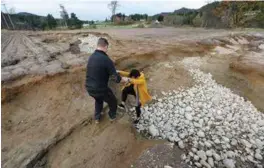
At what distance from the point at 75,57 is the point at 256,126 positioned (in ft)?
18.8

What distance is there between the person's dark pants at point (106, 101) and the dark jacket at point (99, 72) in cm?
8

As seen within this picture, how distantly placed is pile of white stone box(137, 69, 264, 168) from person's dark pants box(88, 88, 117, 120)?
671 mm

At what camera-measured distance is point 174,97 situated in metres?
5.29

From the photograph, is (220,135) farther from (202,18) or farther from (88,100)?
(202,18)

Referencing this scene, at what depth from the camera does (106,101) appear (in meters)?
3.52

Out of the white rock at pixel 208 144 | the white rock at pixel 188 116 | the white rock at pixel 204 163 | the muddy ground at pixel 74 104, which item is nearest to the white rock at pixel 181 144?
the muddy ground at pixel 74 104

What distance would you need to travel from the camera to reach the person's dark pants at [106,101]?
3.40m

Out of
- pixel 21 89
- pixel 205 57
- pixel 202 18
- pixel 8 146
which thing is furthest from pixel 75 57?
pixel 202 18

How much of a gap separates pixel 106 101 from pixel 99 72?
0.60 metres

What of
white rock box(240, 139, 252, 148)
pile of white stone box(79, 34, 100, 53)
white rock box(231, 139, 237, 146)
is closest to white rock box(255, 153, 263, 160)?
white rock box(240, 139, 252, 148)

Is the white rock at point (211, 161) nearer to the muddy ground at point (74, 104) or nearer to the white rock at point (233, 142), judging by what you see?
the muddy ground at point (74, 104)

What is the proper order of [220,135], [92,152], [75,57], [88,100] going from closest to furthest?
[92,152] → [220,135] → [88,100] → [75,57]

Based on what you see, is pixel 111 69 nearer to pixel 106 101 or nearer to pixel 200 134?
pixel 106 101

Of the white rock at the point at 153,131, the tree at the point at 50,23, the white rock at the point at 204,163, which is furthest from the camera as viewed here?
the tree at the point at 50,23
